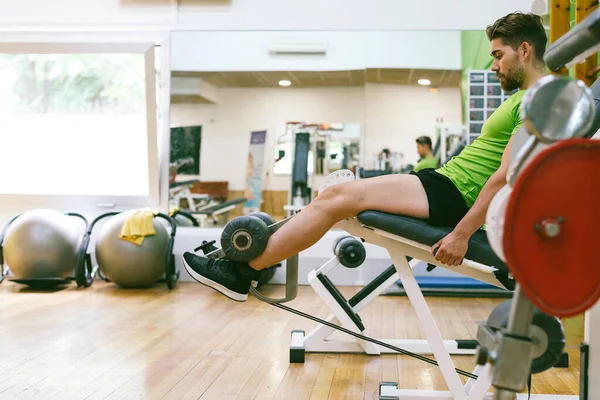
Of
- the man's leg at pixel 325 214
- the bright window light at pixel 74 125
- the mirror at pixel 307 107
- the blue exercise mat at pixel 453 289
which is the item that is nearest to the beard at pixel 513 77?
the man's leg at pixel 325 214

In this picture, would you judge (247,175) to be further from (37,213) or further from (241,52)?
(37,213)

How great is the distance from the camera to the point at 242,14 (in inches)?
204

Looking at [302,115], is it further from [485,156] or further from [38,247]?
[485,156]

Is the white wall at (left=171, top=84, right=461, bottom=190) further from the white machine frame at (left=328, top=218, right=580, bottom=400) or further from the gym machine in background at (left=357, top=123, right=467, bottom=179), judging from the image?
the white machine frame at (left=328, top=218, right=580, bottom=400)

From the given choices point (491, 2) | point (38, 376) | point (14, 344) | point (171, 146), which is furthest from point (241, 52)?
point (38, 376)

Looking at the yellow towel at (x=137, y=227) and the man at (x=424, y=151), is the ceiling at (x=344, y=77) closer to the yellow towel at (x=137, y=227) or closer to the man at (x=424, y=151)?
the man at (x=424, y=151)

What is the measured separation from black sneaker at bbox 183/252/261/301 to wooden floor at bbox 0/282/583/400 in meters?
0.37

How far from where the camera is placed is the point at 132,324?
3.51 meters

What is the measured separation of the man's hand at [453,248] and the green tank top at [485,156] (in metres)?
0.24

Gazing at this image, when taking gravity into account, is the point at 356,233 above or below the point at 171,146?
below

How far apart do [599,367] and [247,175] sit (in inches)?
163

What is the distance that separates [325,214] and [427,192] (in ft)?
1.07

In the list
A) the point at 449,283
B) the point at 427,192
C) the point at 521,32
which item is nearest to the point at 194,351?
the point at 427,192

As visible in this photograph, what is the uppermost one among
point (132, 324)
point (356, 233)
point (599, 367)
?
point (356, 233)
